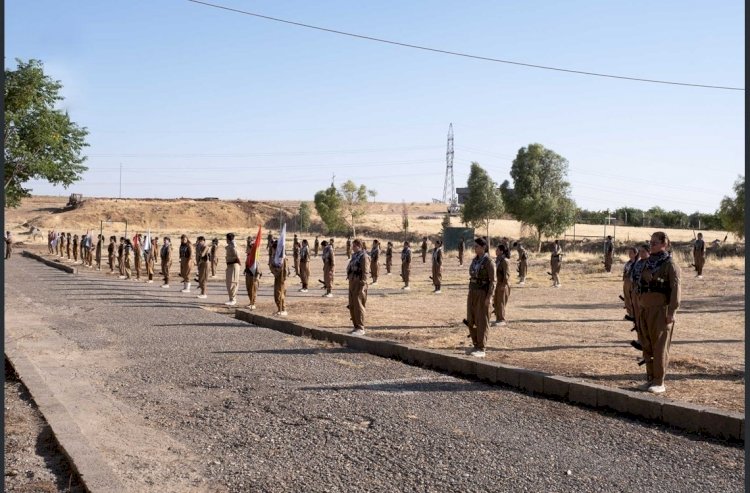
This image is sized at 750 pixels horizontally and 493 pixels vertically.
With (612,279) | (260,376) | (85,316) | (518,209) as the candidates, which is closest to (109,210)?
(518,209)

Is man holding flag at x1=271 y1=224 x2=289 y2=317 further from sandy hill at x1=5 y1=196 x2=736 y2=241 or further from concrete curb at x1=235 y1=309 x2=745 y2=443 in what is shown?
sandy hill at x1=5 y1=196 x2=736 y2=241

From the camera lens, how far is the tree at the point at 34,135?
16281mm

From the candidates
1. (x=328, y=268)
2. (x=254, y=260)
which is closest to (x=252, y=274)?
(x=254, y=260)

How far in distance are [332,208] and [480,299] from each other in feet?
268

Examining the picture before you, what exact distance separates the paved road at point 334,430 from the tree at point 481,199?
63331mm

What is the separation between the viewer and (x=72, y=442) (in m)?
6.73

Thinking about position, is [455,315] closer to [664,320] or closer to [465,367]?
[465,367]

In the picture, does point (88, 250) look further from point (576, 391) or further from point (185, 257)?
point (576, 391)

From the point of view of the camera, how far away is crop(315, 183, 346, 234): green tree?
92875 mm

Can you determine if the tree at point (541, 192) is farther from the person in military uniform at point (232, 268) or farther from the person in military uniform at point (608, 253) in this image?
the person in military uniform at point (232, 268)

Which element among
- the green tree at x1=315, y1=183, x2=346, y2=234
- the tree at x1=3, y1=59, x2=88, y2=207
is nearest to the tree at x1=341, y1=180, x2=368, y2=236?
the green tree at x1=315, y1=183, x2=346, y2=234

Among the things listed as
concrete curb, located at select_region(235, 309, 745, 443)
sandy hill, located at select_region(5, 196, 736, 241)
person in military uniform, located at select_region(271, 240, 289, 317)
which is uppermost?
sandy hill, located at select_region(5, 196, 736, 241)

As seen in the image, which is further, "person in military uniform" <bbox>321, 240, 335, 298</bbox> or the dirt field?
"person in military uniform" <bbox>321, 240, 335, 298</bbox>

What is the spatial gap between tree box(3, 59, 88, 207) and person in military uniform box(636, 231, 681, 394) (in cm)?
1252
